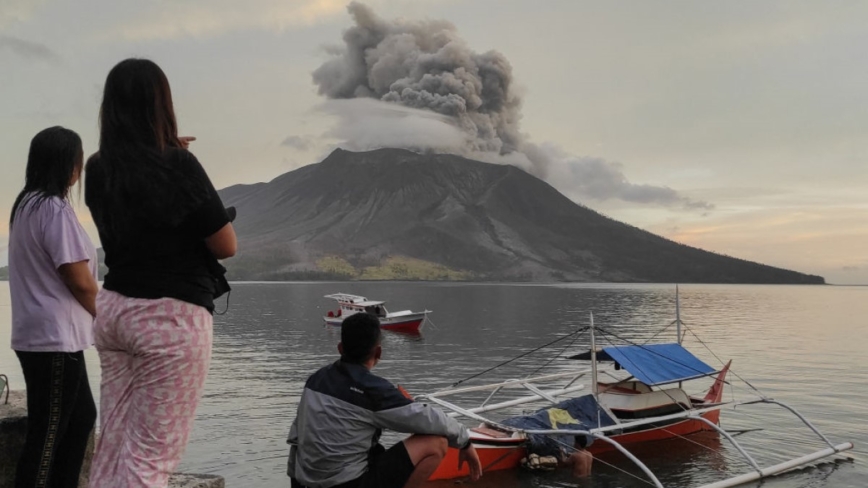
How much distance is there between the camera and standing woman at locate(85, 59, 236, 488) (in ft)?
9.24

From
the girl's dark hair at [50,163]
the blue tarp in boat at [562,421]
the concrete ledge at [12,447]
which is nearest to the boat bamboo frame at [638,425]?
the blue tarp in boat at [562,421]

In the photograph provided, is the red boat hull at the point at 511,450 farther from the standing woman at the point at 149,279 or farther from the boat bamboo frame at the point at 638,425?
the standing woman at the point at 149,279

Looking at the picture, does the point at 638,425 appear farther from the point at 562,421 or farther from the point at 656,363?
the point at 562,421

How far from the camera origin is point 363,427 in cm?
495

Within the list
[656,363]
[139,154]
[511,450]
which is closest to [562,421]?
[511,450]

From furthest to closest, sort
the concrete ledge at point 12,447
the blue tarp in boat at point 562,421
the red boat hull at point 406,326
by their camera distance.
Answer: the red boat hull at point 406,326
the blue tarp in boat at point 562,421
the concrete ledge at point 12,447

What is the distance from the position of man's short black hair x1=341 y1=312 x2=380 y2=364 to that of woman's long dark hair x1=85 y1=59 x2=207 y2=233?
2.19 m

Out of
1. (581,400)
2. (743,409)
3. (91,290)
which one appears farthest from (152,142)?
(743,409)

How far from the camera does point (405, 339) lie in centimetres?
4794

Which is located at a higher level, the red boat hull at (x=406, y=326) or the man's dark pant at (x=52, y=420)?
the man's dark pant at (x=52, y=420)

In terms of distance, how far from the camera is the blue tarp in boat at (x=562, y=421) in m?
13.2

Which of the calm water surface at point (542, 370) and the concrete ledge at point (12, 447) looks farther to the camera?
the calm water surface at point (542, 370)

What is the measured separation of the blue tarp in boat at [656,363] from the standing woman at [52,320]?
39.3ft

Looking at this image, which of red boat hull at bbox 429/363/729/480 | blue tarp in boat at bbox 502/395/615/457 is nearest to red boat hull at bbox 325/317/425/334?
red boat hull at bbox 429/363/729/480
